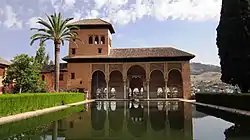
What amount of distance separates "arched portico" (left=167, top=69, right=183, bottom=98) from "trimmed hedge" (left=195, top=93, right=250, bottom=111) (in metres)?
14.1

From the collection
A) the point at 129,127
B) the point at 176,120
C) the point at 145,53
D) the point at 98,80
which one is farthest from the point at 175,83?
the point at 129,127

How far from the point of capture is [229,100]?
790 inches

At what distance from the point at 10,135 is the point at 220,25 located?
66.9 feet

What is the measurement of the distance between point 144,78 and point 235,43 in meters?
21.7

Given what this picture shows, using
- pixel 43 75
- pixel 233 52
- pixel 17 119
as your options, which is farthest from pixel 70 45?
pixel 17 119

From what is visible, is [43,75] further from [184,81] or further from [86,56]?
[184,81]

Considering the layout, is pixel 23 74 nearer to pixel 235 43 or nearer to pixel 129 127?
pixel 235 43

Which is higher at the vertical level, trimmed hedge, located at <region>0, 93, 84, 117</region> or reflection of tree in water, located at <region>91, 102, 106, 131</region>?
trimmed hedge, located at <region>0, 93, 84, 117</region>

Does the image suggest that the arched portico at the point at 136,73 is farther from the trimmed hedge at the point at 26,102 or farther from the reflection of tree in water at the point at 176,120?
the reflection of tree in water at the point at 176,120

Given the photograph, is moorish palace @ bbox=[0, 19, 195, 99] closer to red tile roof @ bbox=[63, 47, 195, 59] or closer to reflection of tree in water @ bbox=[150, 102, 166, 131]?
red tile roof @ bbox=[63, 47, 195, 59]

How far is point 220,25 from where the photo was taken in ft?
81.6

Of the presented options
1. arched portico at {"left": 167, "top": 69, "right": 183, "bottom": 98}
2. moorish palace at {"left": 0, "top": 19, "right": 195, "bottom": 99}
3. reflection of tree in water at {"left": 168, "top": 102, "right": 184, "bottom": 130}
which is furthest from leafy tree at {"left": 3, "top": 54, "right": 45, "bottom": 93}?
arched portico at {"left": 167, "top": 69, "right": 183, "bottom": 98}

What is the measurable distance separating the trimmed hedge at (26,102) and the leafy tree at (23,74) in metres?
4.79

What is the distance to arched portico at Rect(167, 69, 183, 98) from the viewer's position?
42.5 meters
